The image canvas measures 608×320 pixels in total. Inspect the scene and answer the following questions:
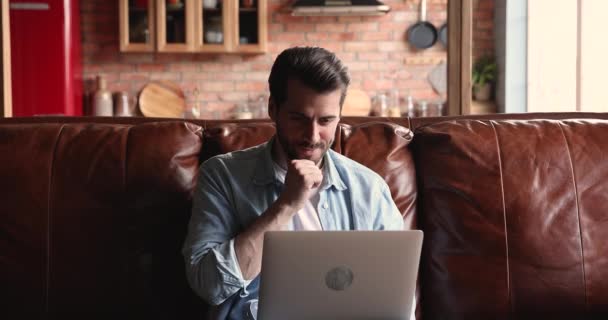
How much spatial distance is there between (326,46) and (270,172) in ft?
14.6

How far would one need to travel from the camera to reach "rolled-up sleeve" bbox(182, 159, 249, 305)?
5.33ft

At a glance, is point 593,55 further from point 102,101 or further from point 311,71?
point 311,71

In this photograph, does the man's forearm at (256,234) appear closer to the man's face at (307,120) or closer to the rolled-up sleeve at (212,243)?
the rolled-up sleeve at (212,243)

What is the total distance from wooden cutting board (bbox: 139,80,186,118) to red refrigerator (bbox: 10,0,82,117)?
0.67m

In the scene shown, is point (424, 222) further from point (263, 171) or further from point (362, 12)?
point (362, 12)

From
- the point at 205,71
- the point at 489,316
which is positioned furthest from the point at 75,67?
the point at 489,316

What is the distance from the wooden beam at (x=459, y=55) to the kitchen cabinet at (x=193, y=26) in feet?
10.0

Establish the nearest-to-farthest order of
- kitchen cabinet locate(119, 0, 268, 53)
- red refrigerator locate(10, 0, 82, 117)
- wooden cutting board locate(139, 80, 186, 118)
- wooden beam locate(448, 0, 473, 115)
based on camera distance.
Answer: wooden beam locate(448, 0, 473, 115), red refrigerator locate(10, 0, 82, 117), kitchen cabinet locate(119, 0, 268, 53), wooden cutting board locate(139, 80, 186, 118)

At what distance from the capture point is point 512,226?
1994 mm

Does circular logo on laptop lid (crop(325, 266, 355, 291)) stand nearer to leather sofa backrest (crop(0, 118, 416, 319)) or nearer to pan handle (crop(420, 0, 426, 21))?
leather sofa backrest (crop(0, 118, 416, 319))

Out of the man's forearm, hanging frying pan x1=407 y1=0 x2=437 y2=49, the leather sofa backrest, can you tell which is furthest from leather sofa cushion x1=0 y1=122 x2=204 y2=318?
hanging frying pan x1=407 y1=0 x2=437 y2=49

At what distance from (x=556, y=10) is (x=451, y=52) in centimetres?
284

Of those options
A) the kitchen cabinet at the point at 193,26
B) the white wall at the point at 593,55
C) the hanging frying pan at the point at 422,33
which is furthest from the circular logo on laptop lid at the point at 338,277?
the hanging frying pan at the point at 422,33

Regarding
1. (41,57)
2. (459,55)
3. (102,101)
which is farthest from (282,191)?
(102,101)
